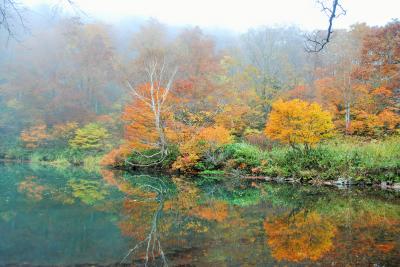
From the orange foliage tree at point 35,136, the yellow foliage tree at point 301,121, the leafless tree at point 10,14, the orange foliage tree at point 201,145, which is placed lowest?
the orange foliage tree at point 35,136

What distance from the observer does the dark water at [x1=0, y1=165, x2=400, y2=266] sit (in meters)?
4.98

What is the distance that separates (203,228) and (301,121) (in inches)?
332

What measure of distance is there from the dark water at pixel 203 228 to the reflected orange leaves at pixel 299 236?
0.6 inches

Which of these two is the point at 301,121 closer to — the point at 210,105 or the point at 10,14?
the point at 210,105

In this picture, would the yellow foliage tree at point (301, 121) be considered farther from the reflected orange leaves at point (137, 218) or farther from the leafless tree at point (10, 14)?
the leafless tree at point (10, 14)

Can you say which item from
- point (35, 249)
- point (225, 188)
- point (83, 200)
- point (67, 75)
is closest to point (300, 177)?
point (225, 188)

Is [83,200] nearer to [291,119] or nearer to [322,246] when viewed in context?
[322,246]

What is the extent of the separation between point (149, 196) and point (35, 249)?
216 inches

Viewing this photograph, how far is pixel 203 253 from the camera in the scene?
5145mm

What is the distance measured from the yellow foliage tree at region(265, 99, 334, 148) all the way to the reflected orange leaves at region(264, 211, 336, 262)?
653 centimetres

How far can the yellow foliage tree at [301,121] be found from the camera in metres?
13.8

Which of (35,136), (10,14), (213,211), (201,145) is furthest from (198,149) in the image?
(35,136)

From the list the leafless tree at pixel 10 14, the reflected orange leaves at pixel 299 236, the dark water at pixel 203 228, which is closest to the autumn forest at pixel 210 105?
the dark water at pixel 203 228

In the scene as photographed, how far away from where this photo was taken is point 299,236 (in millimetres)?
6066
